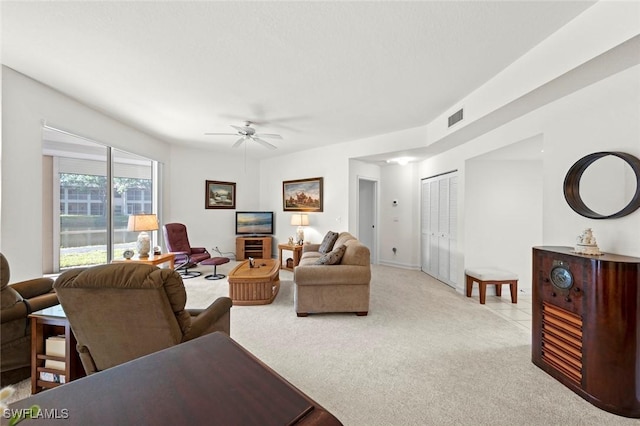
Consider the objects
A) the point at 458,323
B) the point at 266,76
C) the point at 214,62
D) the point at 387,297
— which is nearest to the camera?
the point at 214,62

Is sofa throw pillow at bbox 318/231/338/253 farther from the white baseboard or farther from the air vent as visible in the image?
the air vent

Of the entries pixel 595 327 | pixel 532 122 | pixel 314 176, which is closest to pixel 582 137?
pixel 532 122

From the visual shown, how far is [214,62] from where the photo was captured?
2.63 metres

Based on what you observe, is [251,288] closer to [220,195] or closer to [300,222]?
[300,222]

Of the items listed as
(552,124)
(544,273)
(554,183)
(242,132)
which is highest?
(242,132)

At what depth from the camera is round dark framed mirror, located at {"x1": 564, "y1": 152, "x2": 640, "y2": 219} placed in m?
1.99

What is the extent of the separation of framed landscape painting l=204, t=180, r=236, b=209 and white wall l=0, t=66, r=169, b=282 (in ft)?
11.1

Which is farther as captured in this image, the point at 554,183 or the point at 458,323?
the point at 458,323

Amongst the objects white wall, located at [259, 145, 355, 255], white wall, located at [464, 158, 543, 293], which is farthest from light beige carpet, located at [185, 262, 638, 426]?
white wall, located at [259, 145, 355, 255]

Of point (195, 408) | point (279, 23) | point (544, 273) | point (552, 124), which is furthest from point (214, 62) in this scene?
point (544, 273)

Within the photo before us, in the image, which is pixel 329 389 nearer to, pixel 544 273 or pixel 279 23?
pixel 544 273

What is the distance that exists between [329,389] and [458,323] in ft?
6.47

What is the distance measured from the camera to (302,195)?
259 inches

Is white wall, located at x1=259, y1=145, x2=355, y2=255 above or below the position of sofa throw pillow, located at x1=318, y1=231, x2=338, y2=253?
above
